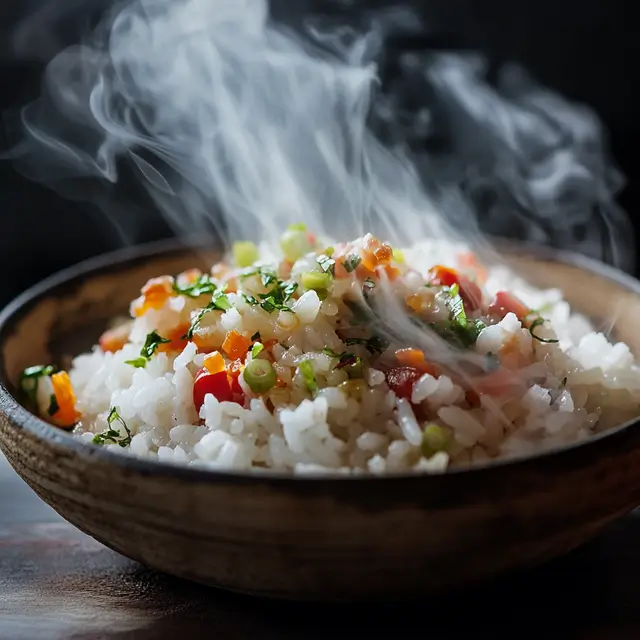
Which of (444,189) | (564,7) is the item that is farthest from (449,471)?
(564,7)

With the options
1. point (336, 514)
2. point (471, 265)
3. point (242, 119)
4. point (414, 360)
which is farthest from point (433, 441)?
point (242, 119)

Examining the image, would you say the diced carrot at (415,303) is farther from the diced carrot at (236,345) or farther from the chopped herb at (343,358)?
the diced carrot at (236,345)

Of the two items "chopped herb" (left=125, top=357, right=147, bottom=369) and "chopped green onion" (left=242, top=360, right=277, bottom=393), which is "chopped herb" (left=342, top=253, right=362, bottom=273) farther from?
"chopped herb" (left=125, top=357, right=147, bottom=369)

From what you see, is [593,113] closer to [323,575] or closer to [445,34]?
[445,34]

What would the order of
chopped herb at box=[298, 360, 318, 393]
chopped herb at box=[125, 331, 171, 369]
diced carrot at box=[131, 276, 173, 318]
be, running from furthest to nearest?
diced carrot at box=[131, 276, 173, 318] → chopped herb at box=[125, 331, 171, 369] → chopped herb at box=[298, 360, 318, 393]

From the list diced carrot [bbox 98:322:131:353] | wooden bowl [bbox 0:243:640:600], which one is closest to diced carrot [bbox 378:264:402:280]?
wooden bowl [bbox 0:243:640:600]

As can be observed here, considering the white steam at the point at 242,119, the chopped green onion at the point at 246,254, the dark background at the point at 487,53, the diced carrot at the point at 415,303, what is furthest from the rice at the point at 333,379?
the dark background at the point at 487,53
